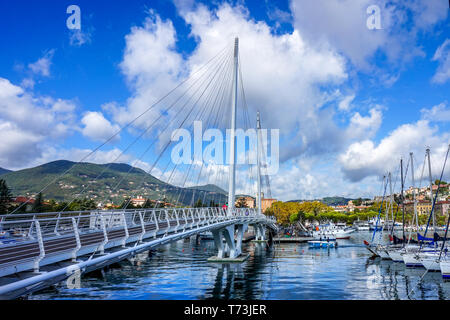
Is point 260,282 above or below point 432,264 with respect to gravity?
below

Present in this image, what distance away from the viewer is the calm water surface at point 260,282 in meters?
23.6

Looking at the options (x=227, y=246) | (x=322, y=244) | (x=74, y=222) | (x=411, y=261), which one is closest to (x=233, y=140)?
(x=227, y=246)

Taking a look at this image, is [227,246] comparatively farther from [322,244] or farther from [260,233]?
[260,233]

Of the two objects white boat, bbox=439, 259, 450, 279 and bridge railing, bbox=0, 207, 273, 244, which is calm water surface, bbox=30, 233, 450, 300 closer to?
white boat, bbox=439, 259, 450, 279

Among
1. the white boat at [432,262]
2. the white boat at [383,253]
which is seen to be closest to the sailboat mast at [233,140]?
the white boat at [432,262]

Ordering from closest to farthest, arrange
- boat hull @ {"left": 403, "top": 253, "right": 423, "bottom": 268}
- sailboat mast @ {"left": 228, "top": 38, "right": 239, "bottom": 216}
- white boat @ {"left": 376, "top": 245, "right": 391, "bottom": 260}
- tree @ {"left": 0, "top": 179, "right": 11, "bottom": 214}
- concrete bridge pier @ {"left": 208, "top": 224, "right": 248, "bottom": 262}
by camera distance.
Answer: boat hull @ {"left": 403, "top": 253, "right": 423, "bottom": 268} < sailboat mast @ {"left": 228, "top": 38, "right": 239, "bottom": 216} < concrete bridge pier @ {"left": 208, "top": 224, "right": 248, "bottom": 262} < white boat @ {"left": 376, "top": 245, "right": 391, "bottom": 260} < tree @ {"left": 0, "top": 179, "right": 11, "bottom": 214}

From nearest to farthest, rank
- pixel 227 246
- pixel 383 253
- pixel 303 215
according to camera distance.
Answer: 1. pixel 383 253
2. pixel 227 246
3. pixel 303 215

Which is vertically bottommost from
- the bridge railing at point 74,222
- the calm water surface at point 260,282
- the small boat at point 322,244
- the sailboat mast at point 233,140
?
the small boat at point 322,244

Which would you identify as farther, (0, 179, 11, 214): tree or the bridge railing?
(0, 179, 11, 214): tree

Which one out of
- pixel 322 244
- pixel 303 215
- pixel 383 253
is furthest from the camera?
pixel 303 215

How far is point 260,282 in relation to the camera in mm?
29312

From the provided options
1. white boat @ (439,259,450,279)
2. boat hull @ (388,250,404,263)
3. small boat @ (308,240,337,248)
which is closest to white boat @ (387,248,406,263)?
boat hull @ (388,250,404,263)

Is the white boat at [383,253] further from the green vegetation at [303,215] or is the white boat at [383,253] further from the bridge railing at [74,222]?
the green vegetation at [303,215]

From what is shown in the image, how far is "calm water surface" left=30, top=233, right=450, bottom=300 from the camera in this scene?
2356 cm
